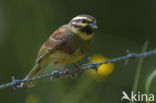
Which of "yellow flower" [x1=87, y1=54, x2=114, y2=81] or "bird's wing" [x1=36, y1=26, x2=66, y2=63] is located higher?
"bird's wing" [x1=36, y1=26, x2=66, y2=63]

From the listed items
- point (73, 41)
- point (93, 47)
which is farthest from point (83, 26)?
point (93, 47)

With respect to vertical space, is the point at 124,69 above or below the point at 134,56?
above

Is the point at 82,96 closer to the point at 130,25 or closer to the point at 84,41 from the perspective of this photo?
the point at 84,41

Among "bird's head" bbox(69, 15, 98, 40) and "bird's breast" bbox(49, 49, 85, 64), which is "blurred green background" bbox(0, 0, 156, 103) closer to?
"bird's breast" bbox(49, 49, 85, 64)

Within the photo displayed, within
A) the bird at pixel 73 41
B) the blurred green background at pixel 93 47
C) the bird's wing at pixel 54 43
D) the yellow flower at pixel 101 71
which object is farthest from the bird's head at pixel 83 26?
the blurred green background at pixel 93 47

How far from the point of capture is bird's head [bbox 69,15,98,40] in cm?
615

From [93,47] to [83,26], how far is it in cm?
267

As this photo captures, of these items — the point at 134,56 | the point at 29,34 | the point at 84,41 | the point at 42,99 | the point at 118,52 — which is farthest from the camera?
the point at 118,52

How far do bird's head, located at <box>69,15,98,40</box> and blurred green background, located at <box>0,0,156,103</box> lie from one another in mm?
837

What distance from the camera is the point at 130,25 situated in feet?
31.7

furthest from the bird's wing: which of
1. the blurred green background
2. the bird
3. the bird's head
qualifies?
the blurred green background

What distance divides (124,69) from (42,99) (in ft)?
4.67

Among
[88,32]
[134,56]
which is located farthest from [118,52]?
[134,56]

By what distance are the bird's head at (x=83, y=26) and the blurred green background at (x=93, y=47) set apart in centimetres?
84
